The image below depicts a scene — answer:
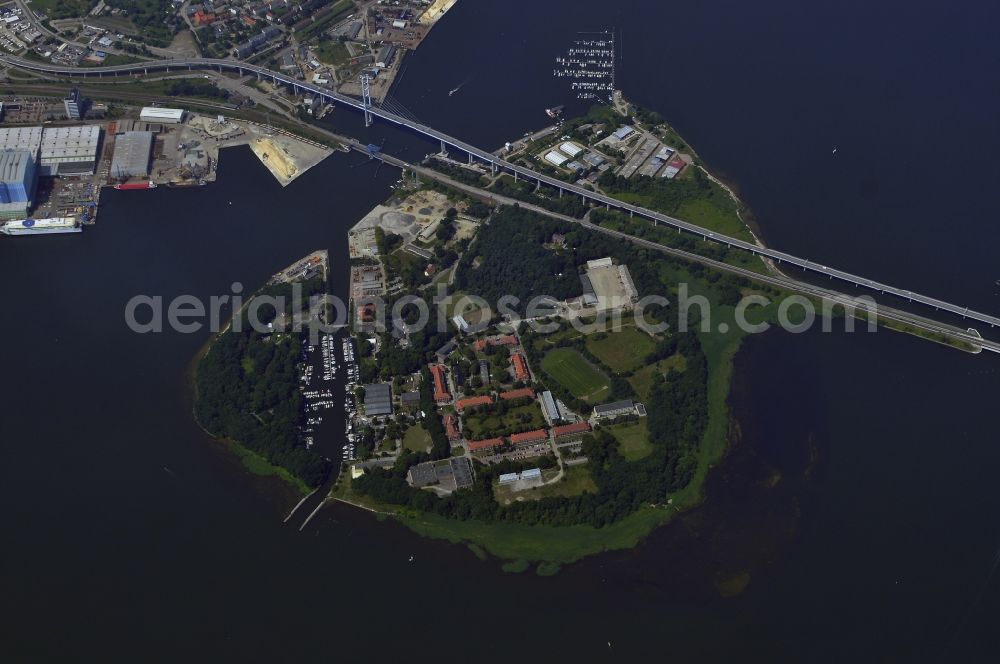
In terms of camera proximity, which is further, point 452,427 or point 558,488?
point 452,427

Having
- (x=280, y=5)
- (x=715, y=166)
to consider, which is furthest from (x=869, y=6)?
(x=280, y=5)

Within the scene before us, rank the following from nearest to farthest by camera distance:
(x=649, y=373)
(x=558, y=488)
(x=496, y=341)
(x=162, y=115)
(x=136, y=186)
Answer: (x=558, y=488) < (x=649, y=373) < (x=496, y=341) < (x=136, y=186) < (x=162, y=115)

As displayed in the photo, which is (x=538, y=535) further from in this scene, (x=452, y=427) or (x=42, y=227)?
(x=42, y=227)

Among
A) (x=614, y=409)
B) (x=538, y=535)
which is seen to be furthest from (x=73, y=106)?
(x=538, y=535)

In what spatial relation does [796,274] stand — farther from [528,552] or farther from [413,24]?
[413,24]

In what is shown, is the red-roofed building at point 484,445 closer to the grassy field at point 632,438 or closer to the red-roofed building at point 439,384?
the red-roofed building at point 439,384

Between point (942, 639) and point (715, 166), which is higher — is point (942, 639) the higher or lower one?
the lower one

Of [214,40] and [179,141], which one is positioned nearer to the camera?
[179,141]
